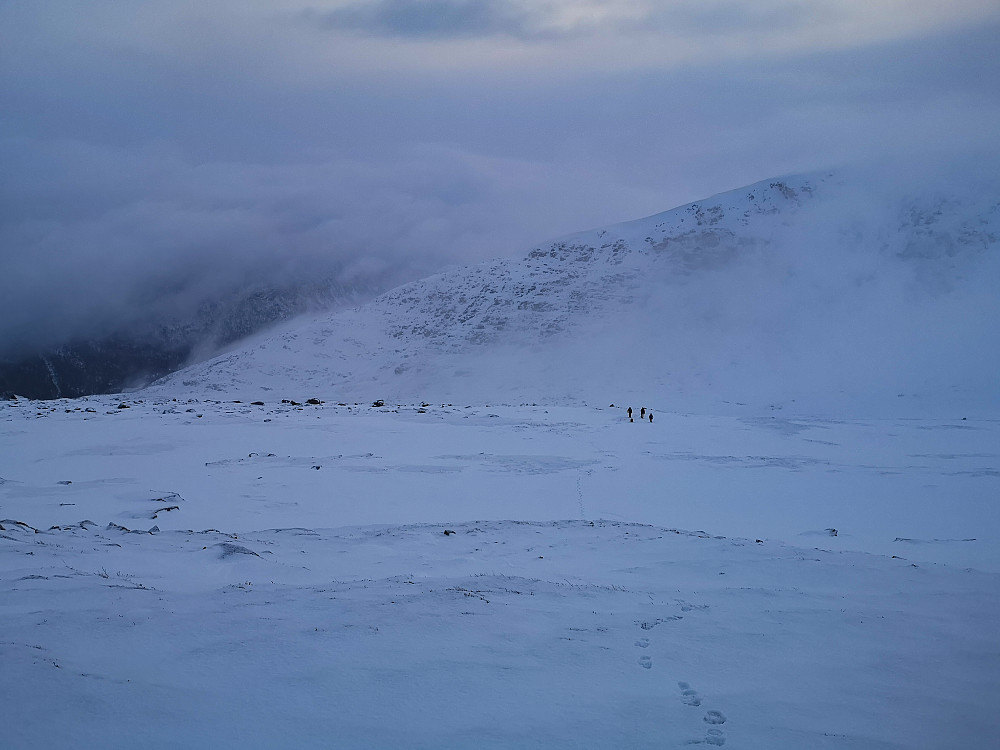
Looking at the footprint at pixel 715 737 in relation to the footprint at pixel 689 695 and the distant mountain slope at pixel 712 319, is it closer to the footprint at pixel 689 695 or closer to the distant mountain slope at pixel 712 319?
the footprint at pixel 689 695

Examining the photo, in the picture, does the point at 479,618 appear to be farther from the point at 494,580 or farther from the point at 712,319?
the point at 712,319

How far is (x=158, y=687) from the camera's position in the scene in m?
3.53

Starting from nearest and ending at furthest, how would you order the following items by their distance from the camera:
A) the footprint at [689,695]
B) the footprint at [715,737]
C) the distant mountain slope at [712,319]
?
the footprint at [715,737]
the footprint at [689,695]
the distant mountain slope at [712,319]

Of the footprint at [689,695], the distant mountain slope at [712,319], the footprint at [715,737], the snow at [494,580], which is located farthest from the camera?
the distant mountain slope at [712,319]

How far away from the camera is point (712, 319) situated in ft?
198

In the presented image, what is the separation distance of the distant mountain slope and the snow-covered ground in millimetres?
36249

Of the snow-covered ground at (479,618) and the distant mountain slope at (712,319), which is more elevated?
the distant mountain slope at (712,319)

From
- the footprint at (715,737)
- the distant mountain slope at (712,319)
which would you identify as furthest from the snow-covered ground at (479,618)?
the distant mountain slope at (712,319)

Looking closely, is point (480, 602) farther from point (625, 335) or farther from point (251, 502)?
point (625, 335)

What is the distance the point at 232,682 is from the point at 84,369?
235 meters

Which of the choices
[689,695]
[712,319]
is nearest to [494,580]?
[689,695]

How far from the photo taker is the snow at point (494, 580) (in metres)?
3.44

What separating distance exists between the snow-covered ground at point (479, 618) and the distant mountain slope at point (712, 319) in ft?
119

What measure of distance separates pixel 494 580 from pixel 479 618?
1.18 meters
